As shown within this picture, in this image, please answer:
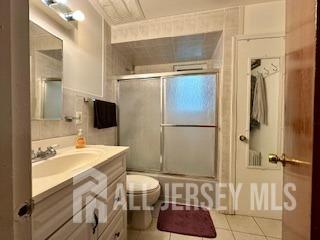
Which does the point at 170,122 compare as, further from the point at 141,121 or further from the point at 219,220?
the point at 219,220

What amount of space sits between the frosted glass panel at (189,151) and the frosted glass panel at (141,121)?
0.16 m

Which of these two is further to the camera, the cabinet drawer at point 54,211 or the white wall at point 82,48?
the white wall at point 82,48

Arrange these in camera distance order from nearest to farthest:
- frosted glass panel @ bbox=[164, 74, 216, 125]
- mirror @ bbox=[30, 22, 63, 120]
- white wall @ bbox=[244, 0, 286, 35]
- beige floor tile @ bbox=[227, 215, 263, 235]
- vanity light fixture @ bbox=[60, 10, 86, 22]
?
1. mirror @ bbox=[30, 22, 63, 120]
2. vanity light fixture @ bbox=[60, 10, 86, 22]
3. beige floor tile @ bbox=[227, 215, 263, 235]
4. white wall @ bbox=[244, 0, 286, 35]
5. frosted glass panel @ bbox=[164, 74, 216, 125]

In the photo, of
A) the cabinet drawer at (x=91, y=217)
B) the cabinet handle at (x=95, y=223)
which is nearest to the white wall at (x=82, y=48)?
the cabinet drawer at (x=91, y=217)

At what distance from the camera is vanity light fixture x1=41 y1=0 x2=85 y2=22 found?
56.0 inches

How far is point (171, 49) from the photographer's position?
104 inches

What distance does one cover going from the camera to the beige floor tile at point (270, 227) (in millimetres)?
1752

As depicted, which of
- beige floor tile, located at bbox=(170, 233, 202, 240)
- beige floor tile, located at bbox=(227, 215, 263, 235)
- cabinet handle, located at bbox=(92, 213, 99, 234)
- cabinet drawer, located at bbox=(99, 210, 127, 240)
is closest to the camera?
cabinet handle, located at bbox=(92, 213, 99, 234)

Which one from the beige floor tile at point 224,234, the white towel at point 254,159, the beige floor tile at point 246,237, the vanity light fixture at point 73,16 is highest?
the vanity light fixture at point 73,16

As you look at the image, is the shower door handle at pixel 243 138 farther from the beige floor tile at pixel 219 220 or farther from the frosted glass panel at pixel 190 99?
the beige floor tile at pixel 219 220

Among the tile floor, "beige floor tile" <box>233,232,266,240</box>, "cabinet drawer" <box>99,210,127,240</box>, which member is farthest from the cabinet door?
"beige floor tile" <box>233,232,266,240</box>

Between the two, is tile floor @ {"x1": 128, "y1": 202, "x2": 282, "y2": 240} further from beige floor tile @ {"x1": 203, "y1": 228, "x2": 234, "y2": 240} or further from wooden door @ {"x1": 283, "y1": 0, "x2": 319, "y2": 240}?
wooden door @ {"x1": 283, "y1": 0, "x2": 319, "y2": 240}

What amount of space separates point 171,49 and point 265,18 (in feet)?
3.78

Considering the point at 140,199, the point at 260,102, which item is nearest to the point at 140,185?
the point at 140,199
